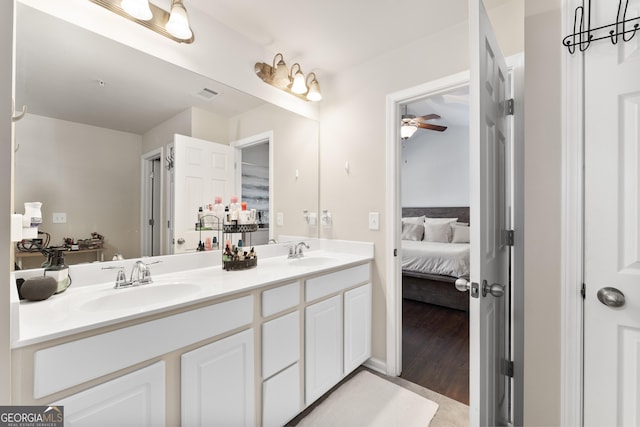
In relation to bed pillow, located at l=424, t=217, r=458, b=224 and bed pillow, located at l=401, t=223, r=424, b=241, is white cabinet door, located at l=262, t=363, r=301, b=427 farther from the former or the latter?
bed pillow, located at l=424, t=217, r=458, b=224

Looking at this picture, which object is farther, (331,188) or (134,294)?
(331,188)

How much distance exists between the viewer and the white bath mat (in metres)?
1.56

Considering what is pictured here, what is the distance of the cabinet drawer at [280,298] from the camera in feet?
4.51

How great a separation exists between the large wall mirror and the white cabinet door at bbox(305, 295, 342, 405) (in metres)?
0.96

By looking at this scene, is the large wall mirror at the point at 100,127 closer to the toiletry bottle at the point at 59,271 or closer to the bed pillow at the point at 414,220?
the toiletry bottle at the point at 59,271

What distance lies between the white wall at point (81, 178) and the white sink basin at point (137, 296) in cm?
27

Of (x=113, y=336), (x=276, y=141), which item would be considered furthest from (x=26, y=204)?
(x=276, y=141)

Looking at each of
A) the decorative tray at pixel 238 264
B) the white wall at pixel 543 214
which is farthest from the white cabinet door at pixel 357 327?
the white wall at pixel 543 214

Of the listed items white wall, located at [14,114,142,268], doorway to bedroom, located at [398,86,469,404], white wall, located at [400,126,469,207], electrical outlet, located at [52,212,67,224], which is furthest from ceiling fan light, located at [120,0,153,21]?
white wall, located at [400,126,469,207]

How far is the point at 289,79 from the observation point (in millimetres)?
2104

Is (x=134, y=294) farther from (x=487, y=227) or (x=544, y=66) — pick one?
(x=544, y=66)

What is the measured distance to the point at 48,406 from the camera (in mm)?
795

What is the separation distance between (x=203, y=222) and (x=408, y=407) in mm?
1713
